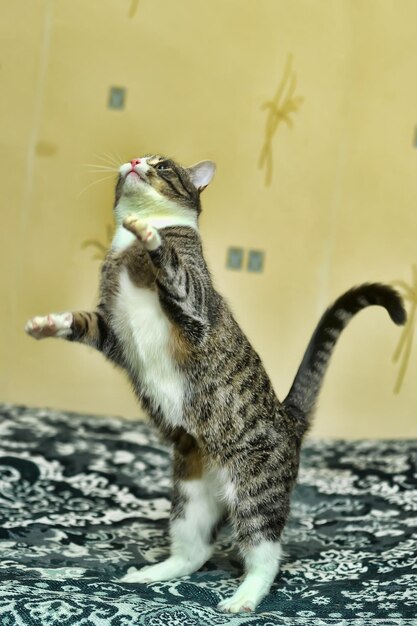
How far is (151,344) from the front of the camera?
151cm

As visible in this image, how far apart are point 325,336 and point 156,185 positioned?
0.48 meters

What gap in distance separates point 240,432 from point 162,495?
83cm

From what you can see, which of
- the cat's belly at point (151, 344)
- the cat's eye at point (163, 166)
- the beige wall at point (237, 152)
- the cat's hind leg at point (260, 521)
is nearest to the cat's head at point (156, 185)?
the cat's eye at point (163, 166)

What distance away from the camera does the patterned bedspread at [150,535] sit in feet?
4.34

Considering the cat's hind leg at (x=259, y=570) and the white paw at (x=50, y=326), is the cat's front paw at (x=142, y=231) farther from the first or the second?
the cat's hind leg at (x=259, y=570)

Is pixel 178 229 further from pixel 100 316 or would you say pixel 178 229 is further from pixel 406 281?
pixel 406 281

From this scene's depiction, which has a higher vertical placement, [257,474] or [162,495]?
[257,474]

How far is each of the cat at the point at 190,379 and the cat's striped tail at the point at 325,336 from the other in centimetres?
10

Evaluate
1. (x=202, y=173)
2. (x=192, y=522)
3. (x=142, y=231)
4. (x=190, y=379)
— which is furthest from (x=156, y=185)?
(x=192, y=522)

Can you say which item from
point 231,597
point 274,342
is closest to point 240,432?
point 231,597

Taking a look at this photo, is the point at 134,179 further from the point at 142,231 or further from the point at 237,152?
the point at 237,152

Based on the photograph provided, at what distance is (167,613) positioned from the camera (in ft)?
4.18

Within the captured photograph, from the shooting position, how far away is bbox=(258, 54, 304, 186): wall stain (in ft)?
11.4

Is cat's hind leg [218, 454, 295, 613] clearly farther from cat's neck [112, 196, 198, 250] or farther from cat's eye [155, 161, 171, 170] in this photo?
cat's eye [155, 161, 171, 170]
